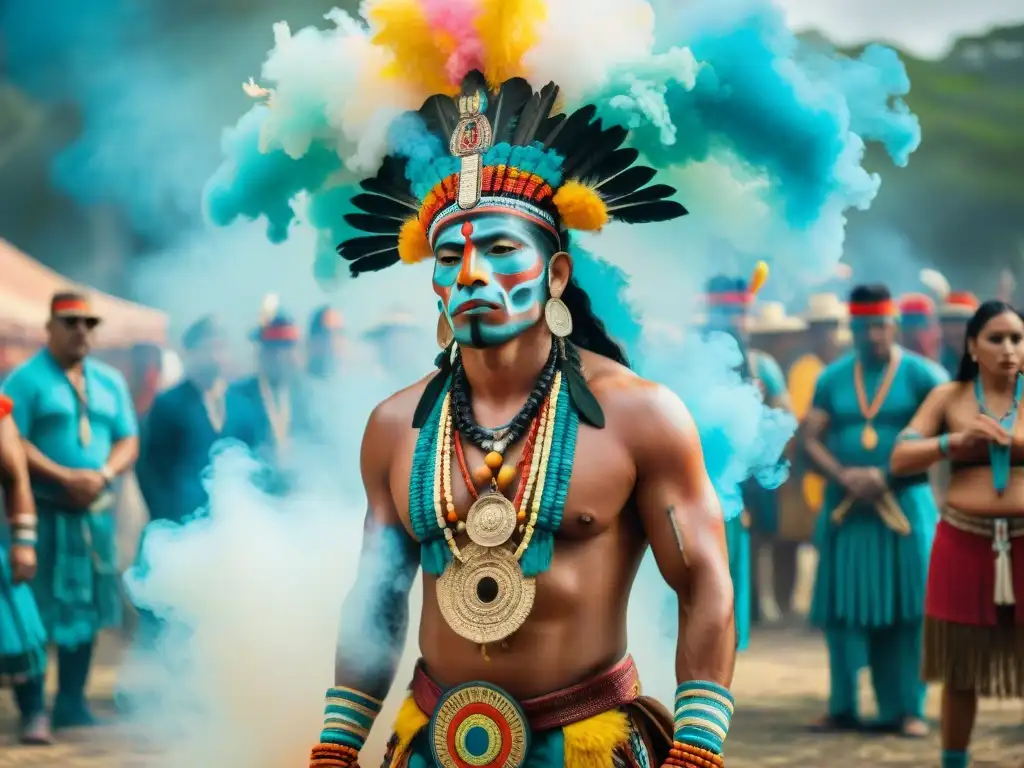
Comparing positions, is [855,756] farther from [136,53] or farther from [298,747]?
[136,53]

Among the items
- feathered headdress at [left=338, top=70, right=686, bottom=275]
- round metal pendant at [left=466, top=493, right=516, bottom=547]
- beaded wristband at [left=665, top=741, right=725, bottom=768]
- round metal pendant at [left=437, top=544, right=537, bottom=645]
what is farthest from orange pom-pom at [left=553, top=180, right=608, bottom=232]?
beaded wristband at [left=665, top=741, right=725, bottom=768]

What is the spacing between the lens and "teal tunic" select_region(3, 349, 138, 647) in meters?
7.20

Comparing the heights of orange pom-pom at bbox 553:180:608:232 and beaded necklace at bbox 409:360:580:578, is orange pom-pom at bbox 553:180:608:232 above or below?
above

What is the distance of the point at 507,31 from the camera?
3596 mm

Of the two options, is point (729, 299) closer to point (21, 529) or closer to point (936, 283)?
point (21, 529)

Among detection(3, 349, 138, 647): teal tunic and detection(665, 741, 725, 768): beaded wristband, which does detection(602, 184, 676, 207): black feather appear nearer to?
detection(665, 741, 725, 768): beaded wristband

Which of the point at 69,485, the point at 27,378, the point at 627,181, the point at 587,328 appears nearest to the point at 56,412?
the point at 27,378

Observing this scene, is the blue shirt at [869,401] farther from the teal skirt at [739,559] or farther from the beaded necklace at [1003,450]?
the beaded necklace at [1003,450]

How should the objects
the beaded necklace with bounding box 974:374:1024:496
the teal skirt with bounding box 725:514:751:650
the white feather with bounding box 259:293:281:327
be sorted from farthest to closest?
the white feather with bounding box 259:293:281:327, the teal skirt with bounding box 725:514:751:650, the beaded necklace with bounding box 974:374:1024:496

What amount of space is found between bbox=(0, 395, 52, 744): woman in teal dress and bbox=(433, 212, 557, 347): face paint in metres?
3.52

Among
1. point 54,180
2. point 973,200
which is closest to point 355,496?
point 54,180

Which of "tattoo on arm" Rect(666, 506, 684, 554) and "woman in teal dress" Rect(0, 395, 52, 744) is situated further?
"woman in teal dress" Rect(0, 395, 52, 744)

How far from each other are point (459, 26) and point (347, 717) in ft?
5.76

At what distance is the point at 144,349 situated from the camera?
11.5 m
